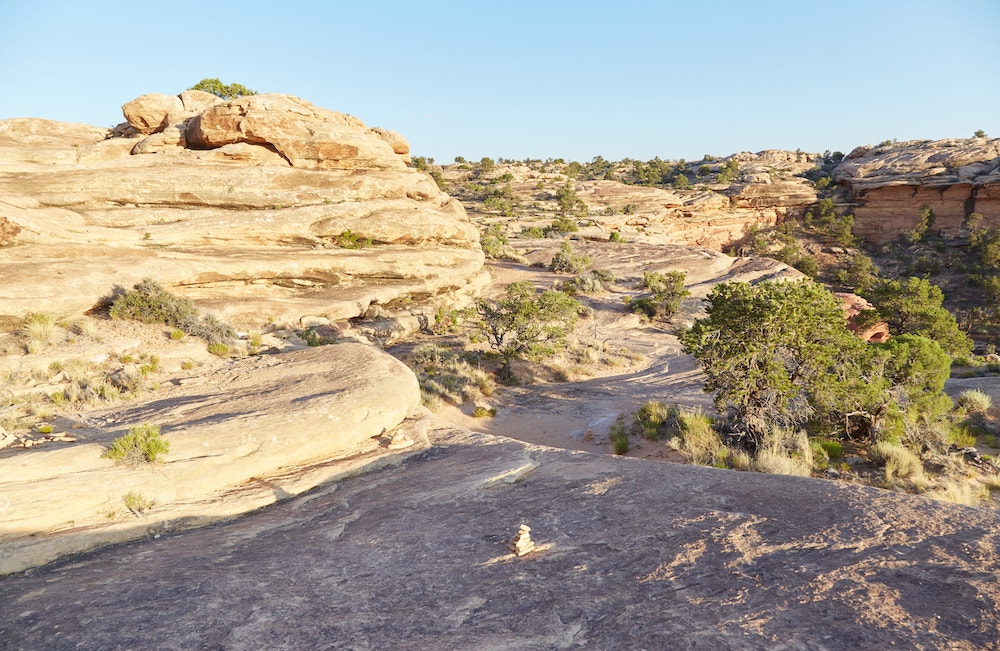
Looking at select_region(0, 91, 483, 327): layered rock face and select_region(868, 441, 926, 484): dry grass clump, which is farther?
select_region(0, 91, 483, 327): layered rock face

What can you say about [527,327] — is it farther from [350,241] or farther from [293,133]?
[293,133]

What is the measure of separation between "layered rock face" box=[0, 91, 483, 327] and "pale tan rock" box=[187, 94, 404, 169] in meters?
0.06

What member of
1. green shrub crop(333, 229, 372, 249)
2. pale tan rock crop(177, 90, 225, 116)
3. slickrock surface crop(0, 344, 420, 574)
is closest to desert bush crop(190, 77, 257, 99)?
pale tan rock crop(177, 90, 225, 116)

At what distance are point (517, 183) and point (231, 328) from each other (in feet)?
160

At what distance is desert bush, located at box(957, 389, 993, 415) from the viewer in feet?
39.8

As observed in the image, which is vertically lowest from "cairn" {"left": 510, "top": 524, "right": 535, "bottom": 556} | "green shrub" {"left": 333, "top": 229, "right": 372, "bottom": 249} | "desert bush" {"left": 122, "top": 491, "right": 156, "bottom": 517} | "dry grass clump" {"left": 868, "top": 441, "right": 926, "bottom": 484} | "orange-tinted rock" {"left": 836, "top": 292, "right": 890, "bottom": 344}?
"orange-tinted rock" {"left": 836, "top": 292, "right": 890, "bottom": 344}

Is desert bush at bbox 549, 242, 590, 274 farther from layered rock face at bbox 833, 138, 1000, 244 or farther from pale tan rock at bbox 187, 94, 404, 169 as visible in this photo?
layered rock face at bbox 833, 138, 1000, 244

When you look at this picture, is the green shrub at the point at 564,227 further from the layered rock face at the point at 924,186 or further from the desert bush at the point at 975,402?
the layered rock face at the point at 924,186

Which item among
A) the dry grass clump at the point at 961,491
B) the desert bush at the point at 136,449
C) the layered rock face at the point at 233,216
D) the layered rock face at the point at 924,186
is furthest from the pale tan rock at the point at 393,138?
the layered rock face at the point at 924,186

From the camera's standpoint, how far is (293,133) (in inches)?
928

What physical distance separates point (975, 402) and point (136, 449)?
18148mm

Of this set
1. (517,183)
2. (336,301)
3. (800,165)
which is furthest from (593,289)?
(800,165)

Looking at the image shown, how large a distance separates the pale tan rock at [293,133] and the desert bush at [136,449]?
1952 cm

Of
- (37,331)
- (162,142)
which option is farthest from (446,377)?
(162,142)
